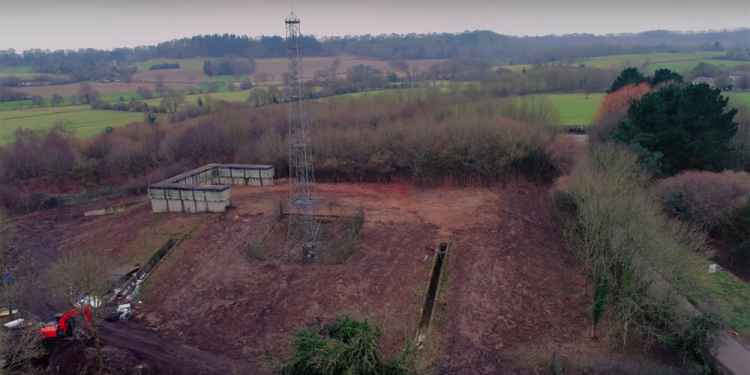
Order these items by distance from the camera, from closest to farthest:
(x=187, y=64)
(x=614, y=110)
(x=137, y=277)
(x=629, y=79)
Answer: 1. (x=137, y=277)
2. (x=614, y=110)
3. (x=629, y=79)
4. (x=187, y=64)

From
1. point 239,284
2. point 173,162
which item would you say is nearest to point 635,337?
point 239,284

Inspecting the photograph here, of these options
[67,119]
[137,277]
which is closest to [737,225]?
[137,277]

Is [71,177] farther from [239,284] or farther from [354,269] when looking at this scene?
[354,269]

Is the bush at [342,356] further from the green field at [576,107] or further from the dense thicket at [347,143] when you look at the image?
the green field at [576,107]

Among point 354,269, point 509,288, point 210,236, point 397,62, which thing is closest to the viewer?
point 509,288

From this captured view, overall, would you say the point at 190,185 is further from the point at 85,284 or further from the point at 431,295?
the point at 431,295

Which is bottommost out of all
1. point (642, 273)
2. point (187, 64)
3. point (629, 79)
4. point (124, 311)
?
point (124, 311)

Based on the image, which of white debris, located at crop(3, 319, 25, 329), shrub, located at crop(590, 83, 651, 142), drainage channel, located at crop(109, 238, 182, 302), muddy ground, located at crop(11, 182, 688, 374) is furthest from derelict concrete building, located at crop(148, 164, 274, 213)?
shrub, located at crop(590, 83, 651, 142)
